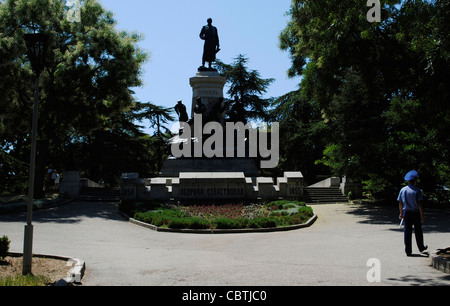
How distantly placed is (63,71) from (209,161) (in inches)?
Answer: 369

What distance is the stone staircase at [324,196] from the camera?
2484 centimetres

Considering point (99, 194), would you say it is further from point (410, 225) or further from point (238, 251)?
point (410, 225)

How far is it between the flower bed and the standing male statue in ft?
47.1

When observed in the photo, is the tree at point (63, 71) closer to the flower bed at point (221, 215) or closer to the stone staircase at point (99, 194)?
the stone staircase at point (99, 194)

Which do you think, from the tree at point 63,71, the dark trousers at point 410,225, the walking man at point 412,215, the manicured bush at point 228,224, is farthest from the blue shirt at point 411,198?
the tree at point 63,71

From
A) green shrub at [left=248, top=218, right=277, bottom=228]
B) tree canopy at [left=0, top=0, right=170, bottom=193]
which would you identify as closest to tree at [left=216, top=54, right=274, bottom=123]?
tree canopy at [left=0, top=0, right=170, bottom=193]

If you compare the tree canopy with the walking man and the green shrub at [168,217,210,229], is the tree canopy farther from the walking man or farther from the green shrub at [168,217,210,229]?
the walking man

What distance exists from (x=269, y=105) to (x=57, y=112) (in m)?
25.3

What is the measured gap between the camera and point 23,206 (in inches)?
752

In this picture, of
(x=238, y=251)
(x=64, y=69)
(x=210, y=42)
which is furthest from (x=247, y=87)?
(x=238, y=251)

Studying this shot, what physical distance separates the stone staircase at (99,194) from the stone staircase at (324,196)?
1054 cm
